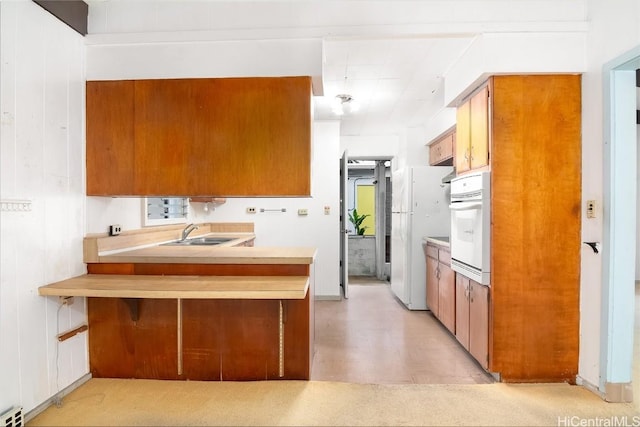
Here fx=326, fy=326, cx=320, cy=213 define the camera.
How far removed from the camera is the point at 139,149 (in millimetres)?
2293

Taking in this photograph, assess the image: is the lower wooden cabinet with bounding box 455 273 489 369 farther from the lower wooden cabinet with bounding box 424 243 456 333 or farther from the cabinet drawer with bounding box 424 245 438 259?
the cabinet drawer with bounding box 424 245 438 259

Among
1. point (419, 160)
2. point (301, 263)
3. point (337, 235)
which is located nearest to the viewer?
point (301, 263)

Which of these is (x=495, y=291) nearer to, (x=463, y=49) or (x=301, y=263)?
(x=301, y=263)

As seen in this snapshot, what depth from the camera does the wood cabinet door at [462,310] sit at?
107 inches

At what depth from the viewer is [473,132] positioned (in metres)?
2.59

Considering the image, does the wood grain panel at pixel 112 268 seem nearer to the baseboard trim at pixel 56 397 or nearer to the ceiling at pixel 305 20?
the baseboard trim at pixel 56 397

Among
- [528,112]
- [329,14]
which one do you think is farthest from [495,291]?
[329,14]

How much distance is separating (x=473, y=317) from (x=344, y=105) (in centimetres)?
266

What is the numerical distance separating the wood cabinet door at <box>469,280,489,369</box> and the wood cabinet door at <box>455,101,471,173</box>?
99cm

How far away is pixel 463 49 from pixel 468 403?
2532 mm

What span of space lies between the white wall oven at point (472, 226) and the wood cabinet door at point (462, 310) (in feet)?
0.50

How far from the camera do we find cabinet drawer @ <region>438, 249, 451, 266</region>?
3.19 meters

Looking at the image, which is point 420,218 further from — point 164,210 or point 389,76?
point 164,210

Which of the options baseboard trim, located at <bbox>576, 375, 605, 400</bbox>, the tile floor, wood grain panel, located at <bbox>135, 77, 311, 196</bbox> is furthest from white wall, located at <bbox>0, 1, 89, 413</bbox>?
baseboard trim, located at <bbox>576, 375, 605, 400</bbox>
